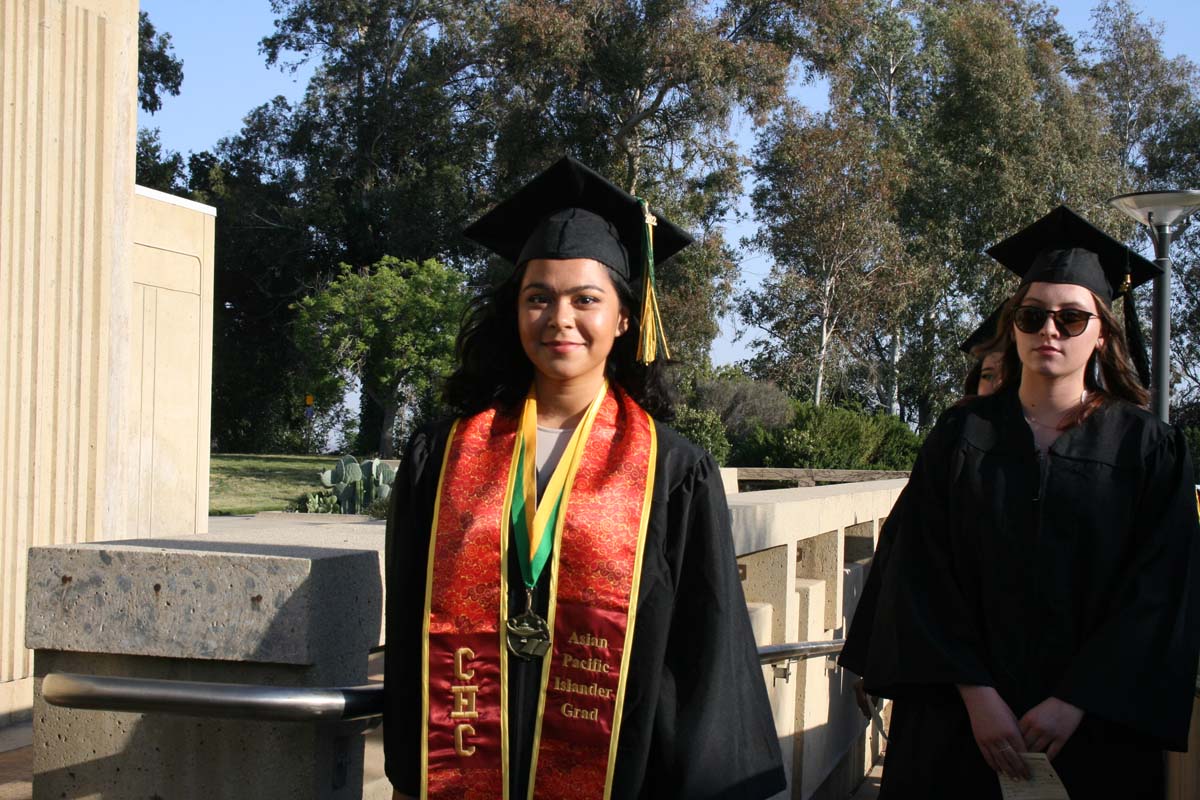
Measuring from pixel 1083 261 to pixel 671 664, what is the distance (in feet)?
5.22

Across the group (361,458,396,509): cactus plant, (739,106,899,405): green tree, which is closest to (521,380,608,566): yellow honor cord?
(361,458,396,509): cactus plant

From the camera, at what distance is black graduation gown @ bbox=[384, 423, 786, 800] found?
223 cm

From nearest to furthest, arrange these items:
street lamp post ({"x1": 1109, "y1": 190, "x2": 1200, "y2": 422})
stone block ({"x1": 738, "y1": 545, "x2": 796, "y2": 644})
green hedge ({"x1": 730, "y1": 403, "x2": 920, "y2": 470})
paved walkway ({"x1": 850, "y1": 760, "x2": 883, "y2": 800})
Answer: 1. stone block ({"x1": 738, "y1": 545, "x2": 796, "y2": 644})
2. paved walkway ({"x1": 850, "y1": 760, "x2": 883, "y2": 800})
3. street lamp post ({"x1": 1109, "y1": 190, "x2": 1200, "y2": 422})
4. green hedge ({"x1": 730, "y1": 403, "x2": 920, "y2": 470})

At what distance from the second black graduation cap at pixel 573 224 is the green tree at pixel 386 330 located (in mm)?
24565

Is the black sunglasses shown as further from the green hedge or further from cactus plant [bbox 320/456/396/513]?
the green hedge

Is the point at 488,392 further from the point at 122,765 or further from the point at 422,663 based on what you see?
the point at 122,765

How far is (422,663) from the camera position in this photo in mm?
2324

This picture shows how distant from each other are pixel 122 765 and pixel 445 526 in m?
0.95

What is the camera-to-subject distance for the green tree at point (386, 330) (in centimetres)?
2783

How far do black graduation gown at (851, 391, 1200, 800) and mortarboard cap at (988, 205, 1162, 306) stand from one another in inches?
15.7

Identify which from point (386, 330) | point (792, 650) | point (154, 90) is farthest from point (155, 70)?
point (792, 650)

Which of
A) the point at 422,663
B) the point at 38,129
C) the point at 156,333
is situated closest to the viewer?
the point at 422,663

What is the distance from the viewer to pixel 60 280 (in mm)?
6023

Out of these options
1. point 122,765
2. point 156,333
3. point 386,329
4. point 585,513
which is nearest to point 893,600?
point 585,513
